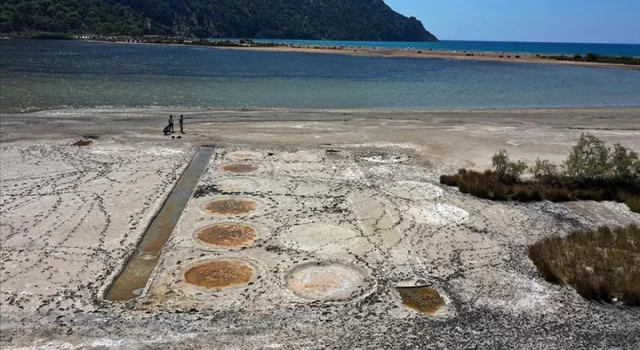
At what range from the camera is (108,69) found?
5850 centimetres

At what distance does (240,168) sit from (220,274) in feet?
27.5

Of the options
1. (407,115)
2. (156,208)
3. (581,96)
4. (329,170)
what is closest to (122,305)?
(156,208)

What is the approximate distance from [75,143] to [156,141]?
332cm

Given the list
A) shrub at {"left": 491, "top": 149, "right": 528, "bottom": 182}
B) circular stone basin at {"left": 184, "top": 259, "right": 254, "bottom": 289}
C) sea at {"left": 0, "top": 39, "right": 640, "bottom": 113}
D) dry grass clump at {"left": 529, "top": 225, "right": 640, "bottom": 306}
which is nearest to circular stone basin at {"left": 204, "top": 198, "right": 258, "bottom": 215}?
circular stone basin at {"left": 184, "top": 259, "right": 254, "bottom": 289}

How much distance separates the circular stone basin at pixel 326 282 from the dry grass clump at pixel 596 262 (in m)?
4.11

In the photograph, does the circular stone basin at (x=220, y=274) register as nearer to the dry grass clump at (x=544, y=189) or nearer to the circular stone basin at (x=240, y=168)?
the circular stone basin at (x=240, y=168)

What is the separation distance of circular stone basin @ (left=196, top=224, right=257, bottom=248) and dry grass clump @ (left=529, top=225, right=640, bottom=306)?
22.1 ft

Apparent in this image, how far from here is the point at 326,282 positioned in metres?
10.2

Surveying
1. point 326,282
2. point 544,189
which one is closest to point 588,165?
point 544,189

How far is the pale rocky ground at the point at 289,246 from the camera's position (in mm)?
8422

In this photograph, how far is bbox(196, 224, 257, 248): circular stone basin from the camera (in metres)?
11.9

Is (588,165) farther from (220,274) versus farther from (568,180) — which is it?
(220,274)

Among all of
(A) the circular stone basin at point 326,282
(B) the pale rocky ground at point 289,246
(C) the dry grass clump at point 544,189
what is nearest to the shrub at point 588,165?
(C) the dry grass clump at point 544,189

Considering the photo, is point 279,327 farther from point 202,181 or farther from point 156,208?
point 202,181
